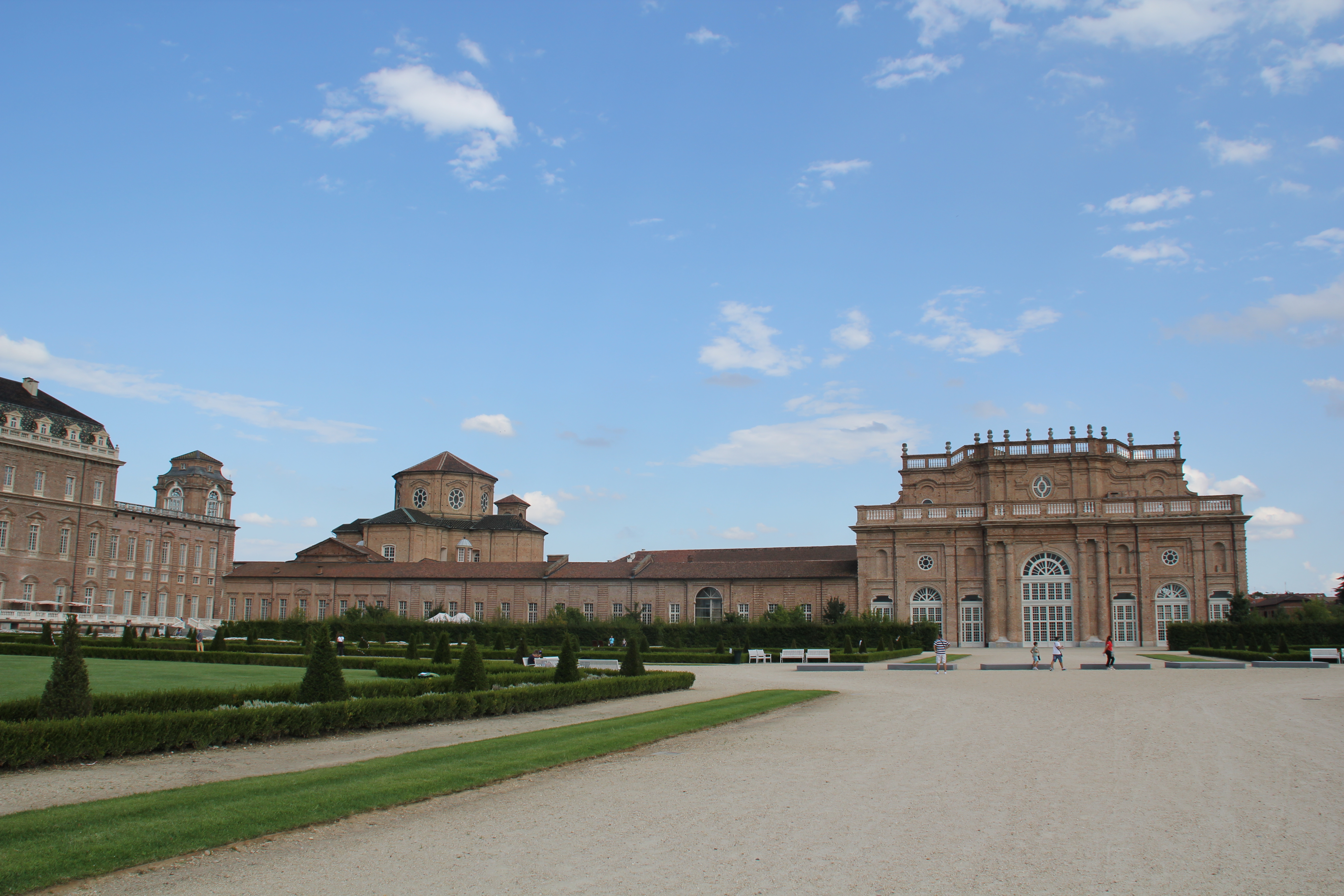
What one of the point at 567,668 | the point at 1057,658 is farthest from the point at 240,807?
the point at 1057,658

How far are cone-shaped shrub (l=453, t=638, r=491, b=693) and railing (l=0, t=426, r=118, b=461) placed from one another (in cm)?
5189

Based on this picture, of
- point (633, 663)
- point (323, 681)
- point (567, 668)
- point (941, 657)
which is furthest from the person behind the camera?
point (941, 657)

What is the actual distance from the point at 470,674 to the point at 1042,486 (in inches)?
1849

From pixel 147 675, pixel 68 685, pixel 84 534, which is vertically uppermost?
pixel 84 534

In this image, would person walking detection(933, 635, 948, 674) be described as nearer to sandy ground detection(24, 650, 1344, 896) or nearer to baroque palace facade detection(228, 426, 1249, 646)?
sandy ground detection(24, 650, 1344, 896)

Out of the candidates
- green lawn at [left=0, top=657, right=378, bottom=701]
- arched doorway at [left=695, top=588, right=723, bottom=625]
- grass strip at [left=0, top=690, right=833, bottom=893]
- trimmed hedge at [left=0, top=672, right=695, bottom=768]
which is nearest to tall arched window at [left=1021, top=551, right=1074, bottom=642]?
arched doorway at [left=695, top=588, right=723, bottom=625]

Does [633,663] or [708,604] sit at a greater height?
[708,604]

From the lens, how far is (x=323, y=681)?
54.9ft

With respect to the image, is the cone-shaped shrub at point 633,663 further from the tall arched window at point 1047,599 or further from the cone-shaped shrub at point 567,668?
the tall arched window at point 1047,599

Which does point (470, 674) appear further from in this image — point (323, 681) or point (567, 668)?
point (567, 668)

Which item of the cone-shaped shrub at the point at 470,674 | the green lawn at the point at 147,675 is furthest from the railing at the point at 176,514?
the cone-shaped shrub at the point at 470,674

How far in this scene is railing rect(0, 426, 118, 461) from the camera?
188 feet

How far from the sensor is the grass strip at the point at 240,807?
7.16 metres

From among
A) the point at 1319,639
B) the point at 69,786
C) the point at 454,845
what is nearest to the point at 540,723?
the point at 69,786
